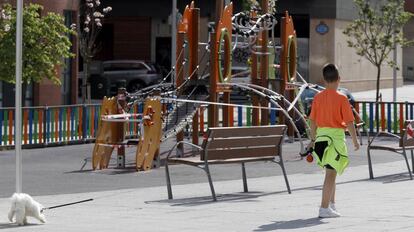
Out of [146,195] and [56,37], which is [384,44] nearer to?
[56,37]

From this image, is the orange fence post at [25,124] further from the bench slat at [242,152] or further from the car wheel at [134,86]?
the car wheel at [134,86]

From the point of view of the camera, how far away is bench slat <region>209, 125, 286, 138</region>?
50.7 ft

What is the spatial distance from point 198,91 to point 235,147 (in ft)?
28.4

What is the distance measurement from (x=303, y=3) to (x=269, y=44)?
94.4ft

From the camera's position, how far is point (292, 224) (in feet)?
41.2

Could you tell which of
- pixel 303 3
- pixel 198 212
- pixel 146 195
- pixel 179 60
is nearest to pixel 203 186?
pixel 146 195

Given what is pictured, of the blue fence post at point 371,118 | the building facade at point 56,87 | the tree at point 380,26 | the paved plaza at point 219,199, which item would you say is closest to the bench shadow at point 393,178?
the paved plaza at point 219,199

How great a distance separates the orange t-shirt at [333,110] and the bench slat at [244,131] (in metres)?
2.12

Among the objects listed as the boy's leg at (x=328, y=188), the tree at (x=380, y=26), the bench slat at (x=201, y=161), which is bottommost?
the boy's leg at (x=328, y=188)

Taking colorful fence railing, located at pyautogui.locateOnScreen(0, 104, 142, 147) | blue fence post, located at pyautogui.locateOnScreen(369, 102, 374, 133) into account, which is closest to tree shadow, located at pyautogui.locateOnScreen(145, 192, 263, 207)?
colorful fence railing, located at pyautogui.locateOnScreen(0, 104, 142, 147)

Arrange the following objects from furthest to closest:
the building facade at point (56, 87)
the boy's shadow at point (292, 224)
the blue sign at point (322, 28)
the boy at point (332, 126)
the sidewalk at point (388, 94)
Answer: the blue sign at point (322, 28) < the sidewalk at point (388, 94) < the building facade at point (56, 87) < the boy at point (332, 126) < the boy's shadow at point (292, 224)

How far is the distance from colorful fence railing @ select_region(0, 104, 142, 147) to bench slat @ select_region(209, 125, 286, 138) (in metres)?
9.93

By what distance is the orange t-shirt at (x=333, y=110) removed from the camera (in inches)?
530

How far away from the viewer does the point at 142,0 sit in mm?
58000
